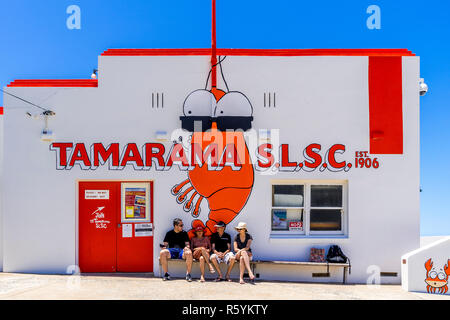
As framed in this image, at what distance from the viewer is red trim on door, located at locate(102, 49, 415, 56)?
829 centimetres

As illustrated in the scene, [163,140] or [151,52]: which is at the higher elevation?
[151,52]

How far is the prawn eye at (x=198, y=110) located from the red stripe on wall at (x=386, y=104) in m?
3.69

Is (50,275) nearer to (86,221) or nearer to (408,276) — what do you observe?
(86,221)

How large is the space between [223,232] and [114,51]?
4786 millimetres

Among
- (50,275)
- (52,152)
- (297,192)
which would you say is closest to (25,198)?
(52,152)

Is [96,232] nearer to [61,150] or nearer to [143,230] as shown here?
[143,230]

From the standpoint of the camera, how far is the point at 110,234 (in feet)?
27.0

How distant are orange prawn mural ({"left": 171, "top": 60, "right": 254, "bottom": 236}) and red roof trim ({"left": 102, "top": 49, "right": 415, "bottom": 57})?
0.92 metres

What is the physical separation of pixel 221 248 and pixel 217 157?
201 centimetres

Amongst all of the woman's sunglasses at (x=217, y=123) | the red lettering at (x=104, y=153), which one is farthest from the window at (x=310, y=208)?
the red lettering at (x=104, y=153)

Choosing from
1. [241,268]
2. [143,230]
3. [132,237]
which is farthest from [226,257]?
[132,237]

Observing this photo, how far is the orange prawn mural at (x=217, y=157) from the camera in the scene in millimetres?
8203

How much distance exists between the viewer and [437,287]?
7.43 m

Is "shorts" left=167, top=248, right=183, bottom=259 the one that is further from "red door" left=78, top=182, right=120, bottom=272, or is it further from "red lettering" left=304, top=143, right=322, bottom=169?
"red lettering" left=304, top=143, right=322, bottom=169
